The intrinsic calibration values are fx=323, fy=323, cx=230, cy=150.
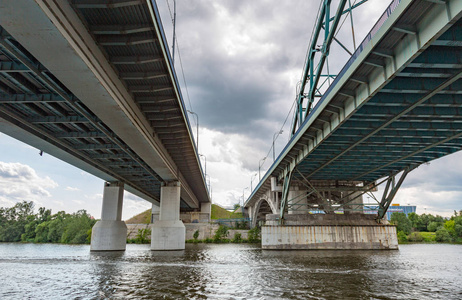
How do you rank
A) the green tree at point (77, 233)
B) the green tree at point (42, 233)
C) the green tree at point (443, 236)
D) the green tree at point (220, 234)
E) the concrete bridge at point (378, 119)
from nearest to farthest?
the concrete bridge at point (378, 119), the green tree at point (77, 233), the green tree at point (220, 234), the green tree at point (443, 236), the green tree at point (42, 233)

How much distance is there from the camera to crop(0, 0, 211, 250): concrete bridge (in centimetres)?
1094

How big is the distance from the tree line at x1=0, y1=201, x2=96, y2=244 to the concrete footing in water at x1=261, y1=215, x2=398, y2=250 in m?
49.3

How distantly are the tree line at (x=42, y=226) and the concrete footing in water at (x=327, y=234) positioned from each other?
49278 mm

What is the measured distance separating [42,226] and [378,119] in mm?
97563

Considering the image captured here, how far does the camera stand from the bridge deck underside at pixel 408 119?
41.1 ft

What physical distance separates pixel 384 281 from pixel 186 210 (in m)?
86.0

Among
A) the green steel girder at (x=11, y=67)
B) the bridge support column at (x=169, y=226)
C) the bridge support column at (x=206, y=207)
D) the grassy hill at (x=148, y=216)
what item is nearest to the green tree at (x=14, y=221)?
the grassy hill at (x=148, y=216)

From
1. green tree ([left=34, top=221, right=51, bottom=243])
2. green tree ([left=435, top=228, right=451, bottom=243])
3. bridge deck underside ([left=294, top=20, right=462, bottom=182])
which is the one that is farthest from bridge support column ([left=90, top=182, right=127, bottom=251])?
green tree ([left=435, top=228, right=451, bottom=243])

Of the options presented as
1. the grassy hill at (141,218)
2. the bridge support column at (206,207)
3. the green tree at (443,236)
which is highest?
the bridge support column at (206,207)

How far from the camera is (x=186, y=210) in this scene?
97562 mm

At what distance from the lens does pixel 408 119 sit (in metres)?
18.8

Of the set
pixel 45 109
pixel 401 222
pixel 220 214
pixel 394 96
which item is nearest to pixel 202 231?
pixel 401 222

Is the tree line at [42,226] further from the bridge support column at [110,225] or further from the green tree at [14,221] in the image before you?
the bridge support column at [110,225]

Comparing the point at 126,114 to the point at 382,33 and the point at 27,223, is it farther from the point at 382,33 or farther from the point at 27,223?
the point at 27,223
